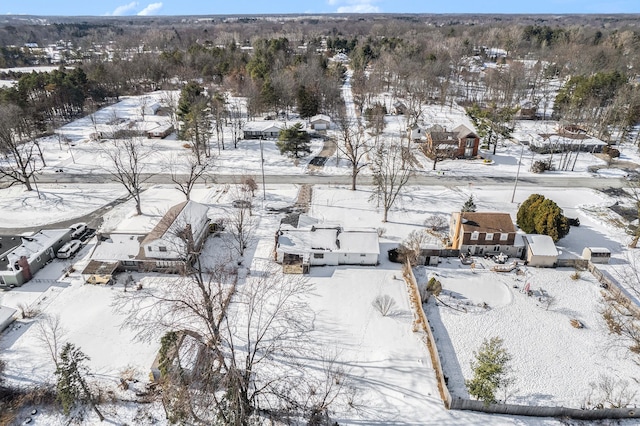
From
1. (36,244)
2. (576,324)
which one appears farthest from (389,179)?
(36,244)

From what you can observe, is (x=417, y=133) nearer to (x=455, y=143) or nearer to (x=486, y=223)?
(x=455, y=143)

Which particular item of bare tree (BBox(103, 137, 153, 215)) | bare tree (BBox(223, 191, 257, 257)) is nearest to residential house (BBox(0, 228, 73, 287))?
bare tree (BBox(103, 137, 153, 215))

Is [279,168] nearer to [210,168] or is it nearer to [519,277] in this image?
[210,168]

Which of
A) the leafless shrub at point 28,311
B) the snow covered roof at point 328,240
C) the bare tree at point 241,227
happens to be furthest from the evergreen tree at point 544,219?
the leafless shrub at point 28,311

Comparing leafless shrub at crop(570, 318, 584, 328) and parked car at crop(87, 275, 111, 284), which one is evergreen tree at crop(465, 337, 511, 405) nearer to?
leafless shrub at crop(570, 318, 584, 328)

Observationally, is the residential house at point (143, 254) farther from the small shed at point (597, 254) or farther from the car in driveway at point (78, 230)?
the small shed at point (597, 254)
